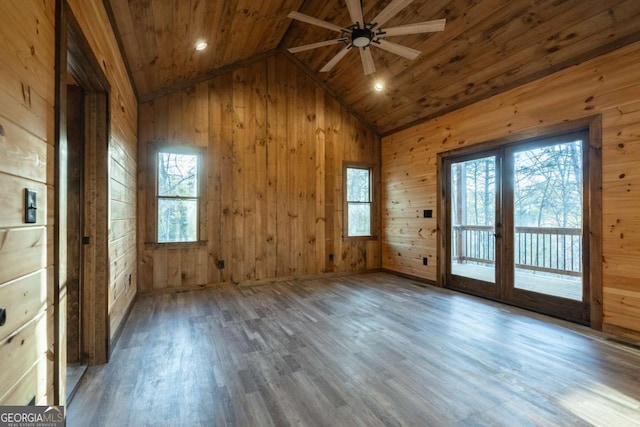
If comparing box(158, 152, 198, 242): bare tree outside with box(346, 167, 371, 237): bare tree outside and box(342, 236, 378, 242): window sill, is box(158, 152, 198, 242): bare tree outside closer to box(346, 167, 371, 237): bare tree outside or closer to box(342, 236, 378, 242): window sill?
box(342, 236, 378, 242): window sill

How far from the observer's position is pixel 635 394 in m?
1.92

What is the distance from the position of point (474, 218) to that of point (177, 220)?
4562 millimetres

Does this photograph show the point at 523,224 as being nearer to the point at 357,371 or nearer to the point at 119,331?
the point at 357,371

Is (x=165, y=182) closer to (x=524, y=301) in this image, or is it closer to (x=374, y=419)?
(x=374, y=419)

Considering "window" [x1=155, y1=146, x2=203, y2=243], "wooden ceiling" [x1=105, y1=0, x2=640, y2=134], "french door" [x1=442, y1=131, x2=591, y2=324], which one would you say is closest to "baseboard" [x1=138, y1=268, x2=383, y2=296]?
"window" [x1=155, y1=146, x2=203, y2=243]

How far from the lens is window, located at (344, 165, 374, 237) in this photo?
5840 mm

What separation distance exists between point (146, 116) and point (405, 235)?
15.5 ft

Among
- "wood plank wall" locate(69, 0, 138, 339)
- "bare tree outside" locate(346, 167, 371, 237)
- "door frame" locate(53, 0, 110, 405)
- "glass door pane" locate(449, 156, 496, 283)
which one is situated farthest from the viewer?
"bare tree outside" locate(346, 167, 371, 237)

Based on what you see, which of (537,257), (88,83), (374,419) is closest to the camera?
(374,419)

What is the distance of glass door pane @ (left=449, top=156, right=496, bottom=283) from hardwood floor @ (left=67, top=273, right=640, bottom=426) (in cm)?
87

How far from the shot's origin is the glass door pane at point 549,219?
130 inches

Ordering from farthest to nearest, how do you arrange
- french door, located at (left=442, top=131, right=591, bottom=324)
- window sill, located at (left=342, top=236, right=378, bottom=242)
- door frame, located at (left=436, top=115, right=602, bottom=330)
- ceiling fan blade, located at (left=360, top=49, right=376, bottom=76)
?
window sill, located at (left=342, top=236, right=378, bottom=242)
french door, located at (left=442, top=131, right=591, bottom=324)
ceiling fan blade, located at (left=360, top=49, right=376, bottom=76)
door frame, located at (left=436, top=115, right=602, bottom=330)

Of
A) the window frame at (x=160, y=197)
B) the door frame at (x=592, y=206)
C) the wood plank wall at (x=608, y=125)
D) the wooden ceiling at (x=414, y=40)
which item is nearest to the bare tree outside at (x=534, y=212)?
the door frame at (x=592, y=206)

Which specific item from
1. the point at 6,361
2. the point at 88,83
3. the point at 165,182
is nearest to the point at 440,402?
the point at 6,361
